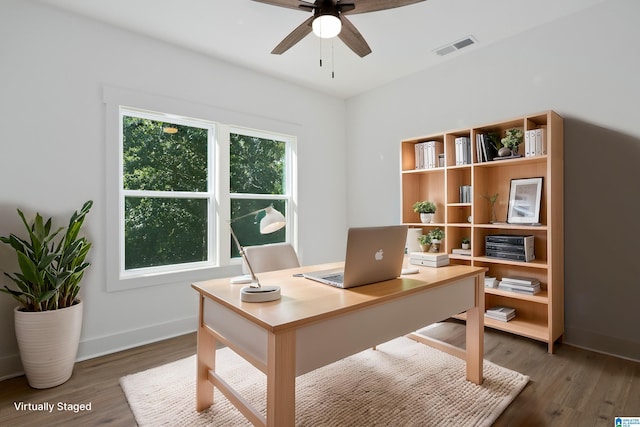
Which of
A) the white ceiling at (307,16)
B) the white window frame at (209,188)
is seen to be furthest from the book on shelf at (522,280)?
the white window frame at (209,188)

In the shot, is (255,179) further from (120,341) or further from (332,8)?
(332,8)

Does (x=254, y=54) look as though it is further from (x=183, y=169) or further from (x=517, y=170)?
(x=517, y=170)

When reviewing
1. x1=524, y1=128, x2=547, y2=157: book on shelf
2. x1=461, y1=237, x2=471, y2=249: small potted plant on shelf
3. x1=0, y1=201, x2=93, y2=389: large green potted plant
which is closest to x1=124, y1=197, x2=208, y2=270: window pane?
x1=0, y1=201, x2=93, y2=389: large green potted plant

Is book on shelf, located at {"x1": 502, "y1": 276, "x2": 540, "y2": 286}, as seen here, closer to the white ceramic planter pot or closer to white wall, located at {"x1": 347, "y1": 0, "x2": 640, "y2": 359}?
white wall, located at {"x1": 347, "y1": 0, "x2": 640, "y2": 359}

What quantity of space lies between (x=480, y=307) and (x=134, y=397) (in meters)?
2.25

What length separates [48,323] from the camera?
2.12 metres

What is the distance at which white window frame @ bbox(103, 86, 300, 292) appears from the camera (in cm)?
275

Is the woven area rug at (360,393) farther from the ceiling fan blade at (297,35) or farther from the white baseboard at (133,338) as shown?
the ceiling fan blade at (297,35)

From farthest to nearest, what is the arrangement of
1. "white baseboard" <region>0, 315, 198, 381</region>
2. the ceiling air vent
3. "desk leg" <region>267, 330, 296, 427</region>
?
the ceiling air vent, "white baseboard" <region>0, 315, 198, 381</region>, "desk leg" <region>267, 330, 296, 427</region>

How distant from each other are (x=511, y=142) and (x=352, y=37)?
1663 mm

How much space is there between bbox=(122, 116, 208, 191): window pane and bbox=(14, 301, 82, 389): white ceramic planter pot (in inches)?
48.0

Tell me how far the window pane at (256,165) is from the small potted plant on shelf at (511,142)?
95.4 inches

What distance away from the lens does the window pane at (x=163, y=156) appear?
9.71 feet

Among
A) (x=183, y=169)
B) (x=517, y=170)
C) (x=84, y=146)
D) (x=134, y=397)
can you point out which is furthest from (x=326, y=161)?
(x=134, y=397)
